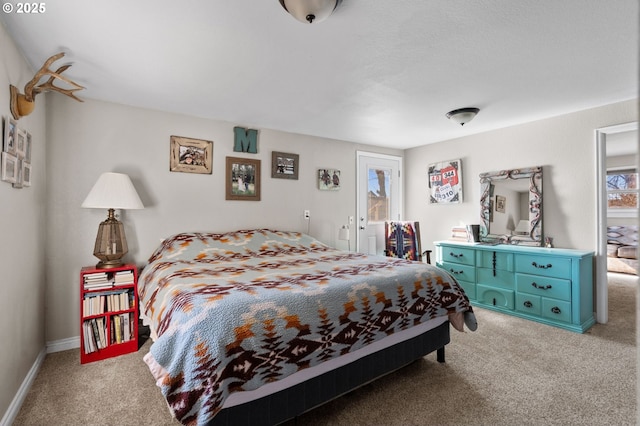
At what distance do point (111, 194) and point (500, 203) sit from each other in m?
4.32

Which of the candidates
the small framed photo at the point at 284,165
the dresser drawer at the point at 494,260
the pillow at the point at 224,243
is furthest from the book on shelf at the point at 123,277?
the dresser drawer at the point at 494,260

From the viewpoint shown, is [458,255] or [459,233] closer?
[458,255]

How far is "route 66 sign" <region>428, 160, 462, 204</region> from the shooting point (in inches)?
170

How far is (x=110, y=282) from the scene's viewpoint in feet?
8.43

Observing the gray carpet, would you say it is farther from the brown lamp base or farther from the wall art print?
the wall art print

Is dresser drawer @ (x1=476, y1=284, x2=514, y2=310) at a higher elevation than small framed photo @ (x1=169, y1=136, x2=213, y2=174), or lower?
lower

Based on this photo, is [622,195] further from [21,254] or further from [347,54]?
[21,254]

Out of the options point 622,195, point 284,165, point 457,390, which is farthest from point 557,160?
point 622,195

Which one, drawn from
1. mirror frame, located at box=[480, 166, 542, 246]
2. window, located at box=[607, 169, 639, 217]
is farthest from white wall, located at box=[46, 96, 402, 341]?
window, located at box=[607, 169, 639, 217]

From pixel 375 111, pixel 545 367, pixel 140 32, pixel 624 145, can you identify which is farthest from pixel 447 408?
pixel 624 145

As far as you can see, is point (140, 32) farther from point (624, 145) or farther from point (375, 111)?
point (624, 145)

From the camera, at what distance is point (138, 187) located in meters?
3.02

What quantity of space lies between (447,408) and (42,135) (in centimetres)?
368

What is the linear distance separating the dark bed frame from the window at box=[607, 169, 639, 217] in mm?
5871
